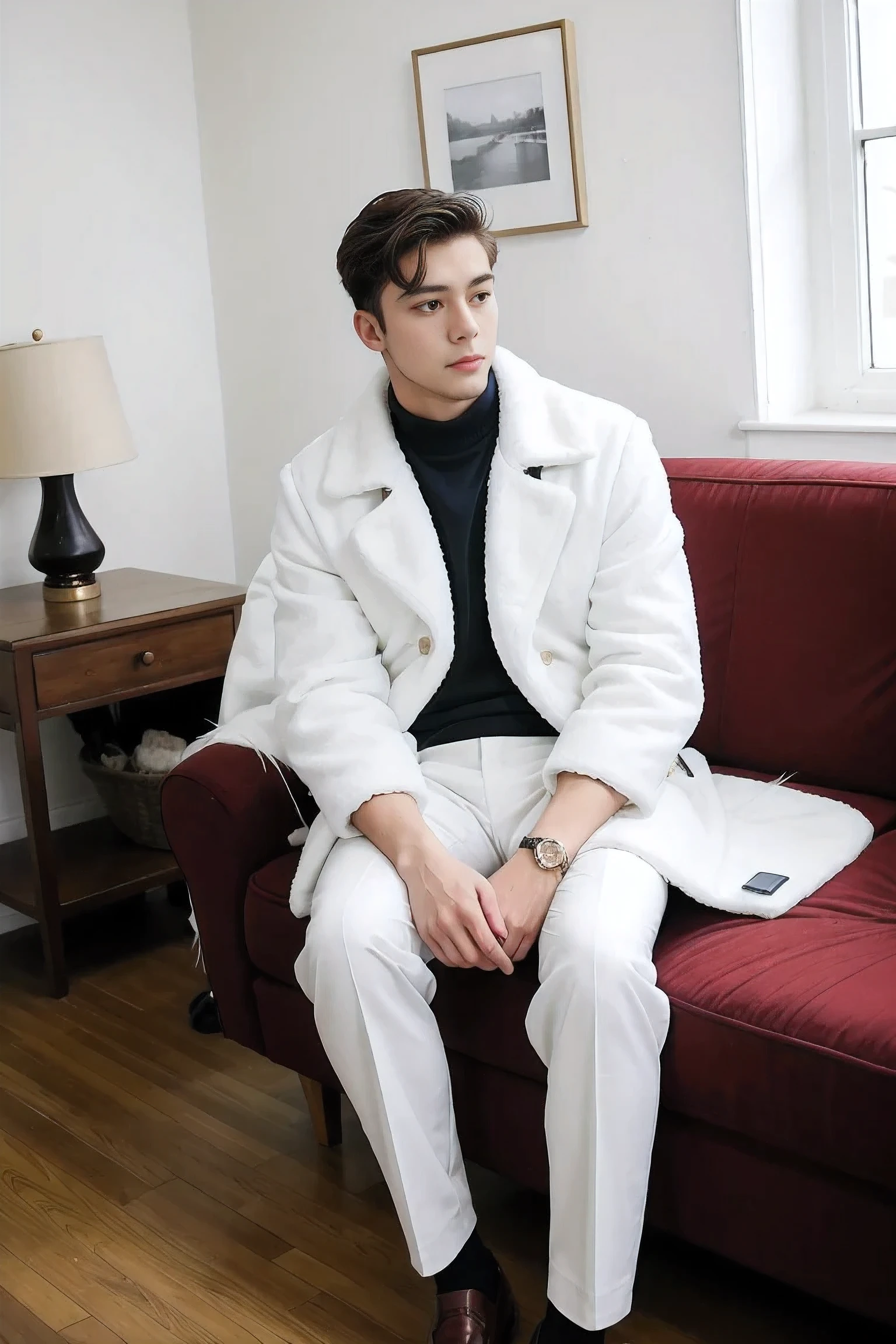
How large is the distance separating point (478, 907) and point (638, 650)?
15.8 inches

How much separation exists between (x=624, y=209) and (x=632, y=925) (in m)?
1.43

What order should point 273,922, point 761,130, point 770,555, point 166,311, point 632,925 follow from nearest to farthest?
1. point 632,925
2. point 273,922
3. point 770,555
4. point 761,130
5. point 166,311

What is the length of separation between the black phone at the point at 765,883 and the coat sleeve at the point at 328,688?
0.42m

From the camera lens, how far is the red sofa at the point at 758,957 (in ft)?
4.43

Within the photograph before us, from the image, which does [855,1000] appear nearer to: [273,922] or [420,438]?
[273,922]

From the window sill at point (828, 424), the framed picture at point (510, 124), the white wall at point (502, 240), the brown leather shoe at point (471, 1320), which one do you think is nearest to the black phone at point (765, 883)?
the brown leather shoe at point (471, 1320)

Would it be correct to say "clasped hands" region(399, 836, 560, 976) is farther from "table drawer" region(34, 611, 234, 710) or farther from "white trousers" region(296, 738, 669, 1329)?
"table drawer" region(34, 611, 234, 710)

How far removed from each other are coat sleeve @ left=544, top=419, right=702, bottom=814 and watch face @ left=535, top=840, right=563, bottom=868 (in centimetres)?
10

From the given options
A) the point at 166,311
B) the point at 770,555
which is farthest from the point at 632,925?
the point at 166,311

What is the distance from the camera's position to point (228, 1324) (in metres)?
1.63

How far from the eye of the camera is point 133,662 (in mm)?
2586

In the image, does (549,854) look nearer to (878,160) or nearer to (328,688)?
(328,688)

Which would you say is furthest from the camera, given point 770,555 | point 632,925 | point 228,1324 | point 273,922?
point 770,555

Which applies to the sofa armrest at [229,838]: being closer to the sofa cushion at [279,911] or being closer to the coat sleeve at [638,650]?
the sofa cushion at [279,911]
